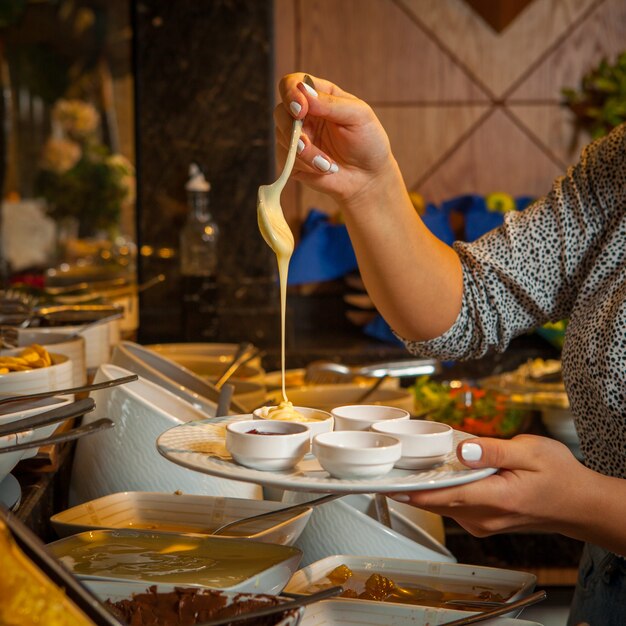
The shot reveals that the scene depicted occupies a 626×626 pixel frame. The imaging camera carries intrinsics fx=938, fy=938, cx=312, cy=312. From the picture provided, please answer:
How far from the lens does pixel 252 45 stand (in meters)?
4.37

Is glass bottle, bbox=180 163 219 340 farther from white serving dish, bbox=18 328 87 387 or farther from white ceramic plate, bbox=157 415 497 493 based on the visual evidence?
white ceramic plate, bbox=157 415 497 493

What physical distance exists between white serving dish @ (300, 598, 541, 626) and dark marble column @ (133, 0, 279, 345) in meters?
3.10

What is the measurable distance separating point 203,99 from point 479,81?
5.13 ft

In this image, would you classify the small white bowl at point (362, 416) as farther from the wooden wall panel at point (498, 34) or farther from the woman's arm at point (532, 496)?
the wooden wall panel at point (498, 34)

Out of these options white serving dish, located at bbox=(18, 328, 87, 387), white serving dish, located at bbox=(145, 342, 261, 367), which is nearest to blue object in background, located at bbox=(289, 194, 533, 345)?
white serving dish, located at bbox=(145, 342, 261, 367)

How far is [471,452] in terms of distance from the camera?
1235 millimetres

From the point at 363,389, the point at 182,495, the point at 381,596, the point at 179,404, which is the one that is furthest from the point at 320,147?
the point at 363,389

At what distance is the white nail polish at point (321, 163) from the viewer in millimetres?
1664

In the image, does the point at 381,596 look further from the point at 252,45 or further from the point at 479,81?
the point at 479,81

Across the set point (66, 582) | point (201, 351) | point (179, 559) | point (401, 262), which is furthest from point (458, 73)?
point (66, 582)

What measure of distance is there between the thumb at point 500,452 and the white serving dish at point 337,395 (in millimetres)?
1248

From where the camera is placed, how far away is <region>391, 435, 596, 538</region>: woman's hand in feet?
4.09

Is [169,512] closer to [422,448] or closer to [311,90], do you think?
[422,448]

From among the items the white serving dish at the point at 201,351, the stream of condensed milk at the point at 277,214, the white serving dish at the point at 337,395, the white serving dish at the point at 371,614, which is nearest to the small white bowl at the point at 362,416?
the stream of condensed milk at the point at 277,214
